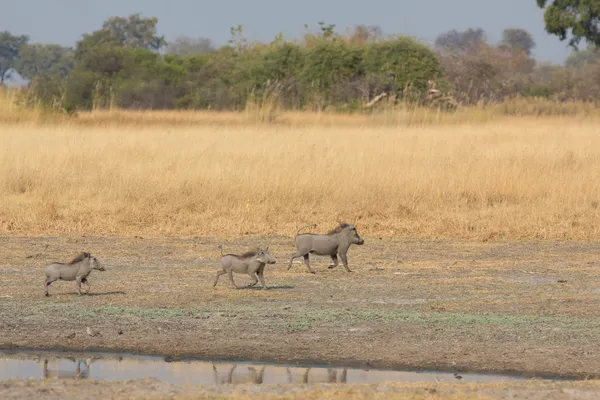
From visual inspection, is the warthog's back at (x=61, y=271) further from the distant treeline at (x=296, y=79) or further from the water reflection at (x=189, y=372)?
the distant treeline at (x=296, y=79)

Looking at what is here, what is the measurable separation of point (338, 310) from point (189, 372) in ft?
7.62

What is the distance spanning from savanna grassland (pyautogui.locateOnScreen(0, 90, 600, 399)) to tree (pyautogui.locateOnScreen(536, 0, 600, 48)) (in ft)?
41.9

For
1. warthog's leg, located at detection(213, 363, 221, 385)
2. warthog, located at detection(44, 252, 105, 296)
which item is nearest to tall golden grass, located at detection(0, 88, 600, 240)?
warthog, located at detection(44, 252, 105, 296)

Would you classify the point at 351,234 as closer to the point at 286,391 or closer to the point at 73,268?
the point at 73,268

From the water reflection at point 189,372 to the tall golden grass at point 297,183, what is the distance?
776 centimetres

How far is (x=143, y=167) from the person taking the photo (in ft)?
65.6

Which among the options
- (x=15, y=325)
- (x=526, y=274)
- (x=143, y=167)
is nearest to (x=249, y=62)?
(x=143, y=167)

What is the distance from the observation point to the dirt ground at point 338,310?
886 cm

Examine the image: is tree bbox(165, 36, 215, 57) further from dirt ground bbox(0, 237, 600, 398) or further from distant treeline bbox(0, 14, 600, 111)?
dirt ground bbox(0, 237, 600, 398)

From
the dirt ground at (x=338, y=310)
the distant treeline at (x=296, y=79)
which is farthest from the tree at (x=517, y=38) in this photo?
the dirt ground at (x=338, y=310)

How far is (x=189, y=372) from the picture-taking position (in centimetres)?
838

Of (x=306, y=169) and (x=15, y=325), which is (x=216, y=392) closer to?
(x=15, y=325)

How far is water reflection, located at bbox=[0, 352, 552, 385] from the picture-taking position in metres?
8.14

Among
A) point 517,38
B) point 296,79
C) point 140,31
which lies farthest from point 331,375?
point 517,38
